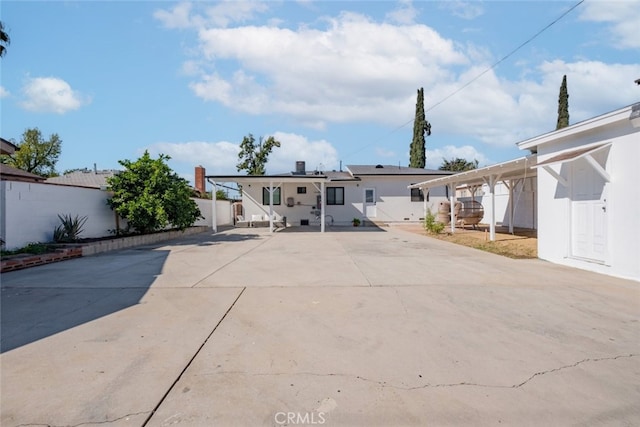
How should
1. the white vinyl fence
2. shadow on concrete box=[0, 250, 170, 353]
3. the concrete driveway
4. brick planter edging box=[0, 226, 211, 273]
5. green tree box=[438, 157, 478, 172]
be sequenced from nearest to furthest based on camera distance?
the concrete driveway → shadow on concrete box=[0, 250, 170, 353] → brick planter edging box=[0, 226, 211, 273] → the white vinyl fence → green tree box=[438, 157, 478, 172]

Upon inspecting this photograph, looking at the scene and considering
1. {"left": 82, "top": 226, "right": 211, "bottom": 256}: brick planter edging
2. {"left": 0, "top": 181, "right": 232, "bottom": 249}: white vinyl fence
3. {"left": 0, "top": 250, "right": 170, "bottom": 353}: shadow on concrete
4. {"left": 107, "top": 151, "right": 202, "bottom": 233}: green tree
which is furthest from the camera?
{"left": 107, "top": 151, "right": 202, "bottom": 233}: green tree

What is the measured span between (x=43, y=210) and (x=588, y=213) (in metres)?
13.9

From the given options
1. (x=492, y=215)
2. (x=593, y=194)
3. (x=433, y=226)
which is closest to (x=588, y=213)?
(x=593, y=194)

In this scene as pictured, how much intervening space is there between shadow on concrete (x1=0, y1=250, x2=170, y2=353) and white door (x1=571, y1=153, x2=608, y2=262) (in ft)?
29.1

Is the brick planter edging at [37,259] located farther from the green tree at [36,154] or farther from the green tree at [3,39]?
the green tree at [36,154]

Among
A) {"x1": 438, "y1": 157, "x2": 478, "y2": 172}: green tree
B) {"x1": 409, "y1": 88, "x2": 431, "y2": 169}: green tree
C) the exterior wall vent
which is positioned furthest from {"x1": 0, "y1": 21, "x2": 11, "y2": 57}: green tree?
{"x1": 438, "y1": 157, "x2": 478, "y2": 172}: green tree

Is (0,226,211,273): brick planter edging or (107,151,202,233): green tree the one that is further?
(107,151,202,233): green tree

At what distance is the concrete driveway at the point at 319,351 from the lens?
95.4 inches

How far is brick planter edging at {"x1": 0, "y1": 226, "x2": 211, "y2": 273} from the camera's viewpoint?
777cm

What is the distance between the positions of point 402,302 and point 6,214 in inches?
384

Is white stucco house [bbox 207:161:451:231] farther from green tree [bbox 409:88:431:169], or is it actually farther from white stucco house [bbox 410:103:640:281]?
white stucco house [bbox 410:103:640:281]

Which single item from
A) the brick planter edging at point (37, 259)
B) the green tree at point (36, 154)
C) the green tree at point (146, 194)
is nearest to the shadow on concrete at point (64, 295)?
the brick planter edging at point (37, 259)

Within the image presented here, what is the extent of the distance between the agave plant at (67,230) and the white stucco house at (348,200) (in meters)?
11.8

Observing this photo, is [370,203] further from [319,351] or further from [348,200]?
[319,351]
